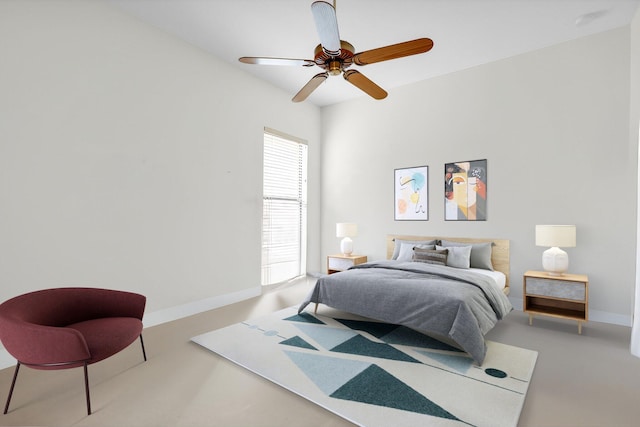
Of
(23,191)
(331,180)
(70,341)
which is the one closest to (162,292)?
(23,191)

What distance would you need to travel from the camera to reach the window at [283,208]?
5.08 metres

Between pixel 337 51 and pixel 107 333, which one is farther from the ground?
pixel 337 51

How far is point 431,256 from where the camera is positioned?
4148 mm

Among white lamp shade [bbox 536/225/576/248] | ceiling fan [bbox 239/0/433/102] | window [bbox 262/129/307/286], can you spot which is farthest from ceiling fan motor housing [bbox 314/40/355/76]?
white lamp shade [bbox 536/225/576/248]

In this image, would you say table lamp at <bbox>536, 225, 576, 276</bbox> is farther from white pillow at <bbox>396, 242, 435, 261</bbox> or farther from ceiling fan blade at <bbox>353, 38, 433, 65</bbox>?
ceiling fan blade at <bbox>353, 38, 433, 65</bbox>

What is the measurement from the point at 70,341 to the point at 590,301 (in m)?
4.82

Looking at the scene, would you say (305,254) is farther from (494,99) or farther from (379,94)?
(494,99)

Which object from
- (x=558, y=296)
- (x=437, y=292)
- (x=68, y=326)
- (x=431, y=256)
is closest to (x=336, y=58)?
(x=437, y=292)

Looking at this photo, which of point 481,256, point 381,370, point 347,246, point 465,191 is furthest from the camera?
point 347,246

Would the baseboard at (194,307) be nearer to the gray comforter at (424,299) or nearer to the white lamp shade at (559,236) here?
the gray comforter at (424,299)

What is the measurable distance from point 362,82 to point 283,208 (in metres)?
2.82

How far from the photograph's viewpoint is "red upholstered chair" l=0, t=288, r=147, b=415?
74.9 inches

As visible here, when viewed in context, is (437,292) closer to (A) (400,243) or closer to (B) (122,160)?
(A) (400,243)

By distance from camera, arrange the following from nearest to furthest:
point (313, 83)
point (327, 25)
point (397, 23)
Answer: point (327, 25), point (313, 83), point (397, 23)
